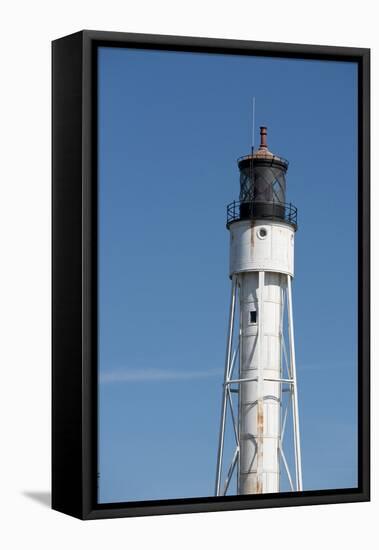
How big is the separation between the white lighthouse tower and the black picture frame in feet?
2.20

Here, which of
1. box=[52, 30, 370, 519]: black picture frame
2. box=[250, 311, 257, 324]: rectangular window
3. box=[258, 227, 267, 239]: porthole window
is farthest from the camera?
box=[258, 227, 267, 239]: porthole window

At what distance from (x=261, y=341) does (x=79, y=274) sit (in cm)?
232

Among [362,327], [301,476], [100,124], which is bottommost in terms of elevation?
[301,476]

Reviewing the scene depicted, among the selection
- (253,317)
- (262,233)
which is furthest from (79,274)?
(262,233)

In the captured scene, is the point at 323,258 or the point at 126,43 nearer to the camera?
the point at 126,43

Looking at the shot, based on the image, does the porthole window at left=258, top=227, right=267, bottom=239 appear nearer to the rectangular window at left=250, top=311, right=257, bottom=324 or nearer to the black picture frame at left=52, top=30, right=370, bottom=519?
the rectangular window at left=250, top=311, right=257, bottom=324

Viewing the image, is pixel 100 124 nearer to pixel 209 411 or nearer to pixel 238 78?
pixel 238 78

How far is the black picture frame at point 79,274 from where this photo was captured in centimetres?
1658

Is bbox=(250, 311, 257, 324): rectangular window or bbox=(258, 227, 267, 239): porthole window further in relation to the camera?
bbox=(258, 227, 267, 239): porthole window

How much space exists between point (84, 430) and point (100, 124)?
8.29 ft

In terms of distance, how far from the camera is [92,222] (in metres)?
16.7

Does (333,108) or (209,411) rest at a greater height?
(333,108)

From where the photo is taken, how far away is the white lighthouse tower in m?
18.0

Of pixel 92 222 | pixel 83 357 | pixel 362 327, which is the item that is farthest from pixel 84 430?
pixel 362 327
